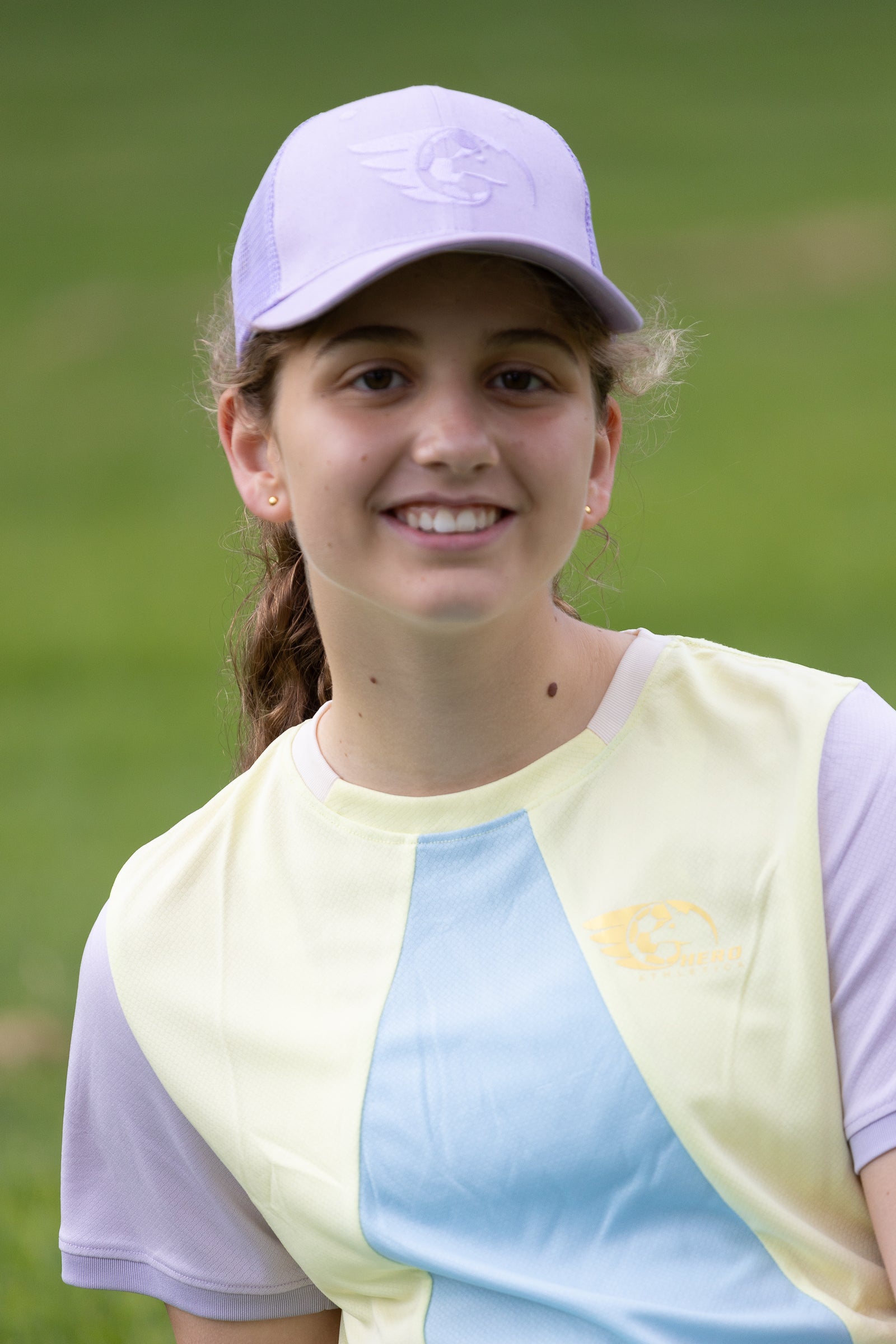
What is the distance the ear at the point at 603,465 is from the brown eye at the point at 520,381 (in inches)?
5.9

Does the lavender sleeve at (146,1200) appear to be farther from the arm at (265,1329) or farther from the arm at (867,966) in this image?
the arm at (867,966)

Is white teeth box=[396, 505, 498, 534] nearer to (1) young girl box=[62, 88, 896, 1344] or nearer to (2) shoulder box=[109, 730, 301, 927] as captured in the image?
(1) young girl box=[62, 88, 896, 1344]

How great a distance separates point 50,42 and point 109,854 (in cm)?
1399

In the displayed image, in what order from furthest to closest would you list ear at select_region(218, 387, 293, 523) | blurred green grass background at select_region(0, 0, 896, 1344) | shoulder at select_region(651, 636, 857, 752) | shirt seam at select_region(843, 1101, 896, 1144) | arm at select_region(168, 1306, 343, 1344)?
blurred green grass background at select_region(0, 0, 896, 1344)
arm at select_region(168, 1306, 343, 1344)
ear at select_region(218, 387, 293, 523)
shoulder at select_region(651, 636, 857, 752)
shirt seam at select_region(843, 1101, 896, 1144)

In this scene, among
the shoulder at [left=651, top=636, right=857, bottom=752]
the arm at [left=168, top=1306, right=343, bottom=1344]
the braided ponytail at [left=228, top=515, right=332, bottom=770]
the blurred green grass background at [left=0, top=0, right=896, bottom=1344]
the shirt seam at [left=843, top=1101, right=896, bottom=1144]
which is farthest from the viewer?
the blurred green grass background at [left=0, top=0, right=896, bottom=1344]

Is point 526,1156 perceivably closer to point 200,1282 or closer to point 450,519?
point 200,1282

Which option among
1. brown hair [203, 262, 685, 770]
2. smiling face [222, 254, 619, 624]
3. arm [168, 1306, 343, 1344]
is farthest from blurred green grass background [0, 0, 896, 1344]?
arm [168, 1306, 343, 1344]

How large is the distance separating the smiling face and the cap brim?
0.03 m

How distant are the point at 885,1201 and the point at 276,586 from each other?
3.31 ft

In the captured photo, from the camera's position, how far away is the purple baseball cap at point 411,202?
64.8 inches

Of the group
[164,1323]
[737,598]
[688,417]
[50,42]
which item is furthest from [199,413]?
[164,1323]

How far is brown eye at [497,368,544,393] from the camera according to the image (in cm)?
169

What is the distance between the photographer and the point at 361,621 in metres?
1.81

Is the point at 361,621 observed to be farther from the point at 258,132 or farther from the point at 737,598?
the point at 258,132
